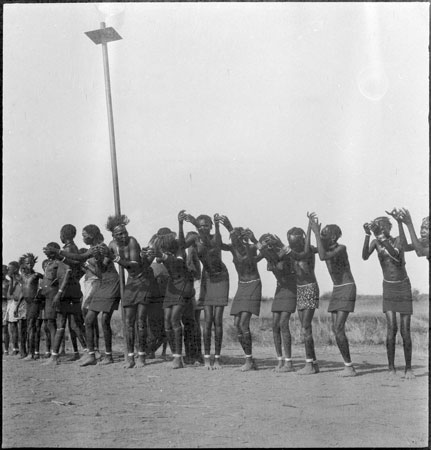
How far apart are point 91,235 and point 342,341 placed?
314 cm

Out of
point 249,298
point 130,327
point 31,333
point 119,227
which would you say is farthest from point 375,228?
point 31,333

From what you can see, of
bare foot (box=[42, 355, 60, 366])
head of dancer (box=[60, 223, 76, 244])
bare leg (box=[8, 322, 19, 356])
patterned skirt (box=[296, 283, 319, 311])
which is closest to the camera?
patterned skirt (box=[296, 283, 319, 311])

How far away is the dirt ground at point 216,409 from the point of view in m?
6.10

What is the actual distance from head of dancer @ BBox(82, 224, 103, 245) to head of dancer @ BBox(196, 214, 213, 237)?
1244 mm

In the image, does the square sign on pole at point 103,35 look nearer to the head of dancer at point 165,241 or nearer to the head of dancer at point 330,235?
the head of dancer at point 165,241

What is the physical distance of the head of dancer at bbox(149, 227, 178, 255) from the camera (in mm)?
8094

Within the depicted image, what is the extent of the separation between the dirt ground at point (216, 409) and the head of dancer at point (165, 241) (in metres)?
1.37

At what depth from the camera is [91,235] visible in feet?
27.4

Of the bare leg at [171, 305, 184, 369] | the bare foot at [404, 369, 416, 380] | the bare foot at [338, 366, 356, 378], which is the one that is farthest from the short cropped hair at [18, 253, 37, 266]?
the bare foot at [404, 369, 416, 380]

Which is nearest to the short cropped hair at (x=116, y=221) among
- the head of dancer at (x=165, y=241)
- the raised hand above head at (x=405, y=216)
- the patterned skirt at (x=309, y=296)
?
the head of dancer at (x=165, y=241)

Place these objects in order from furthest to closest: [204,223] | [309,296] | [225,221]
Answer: [204,223]
[225,221]
[309,296]

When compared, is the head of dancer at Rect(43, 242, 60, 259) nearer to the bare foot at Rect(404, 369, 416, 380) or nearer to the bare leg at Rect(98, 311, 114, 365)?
the bare leg at Rect(98, 311, 114, 365)

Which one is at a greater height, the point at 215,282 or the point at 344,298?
the point at 215,282

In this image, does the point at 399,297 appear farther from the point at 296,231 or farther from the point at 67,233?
the point at 67,233
